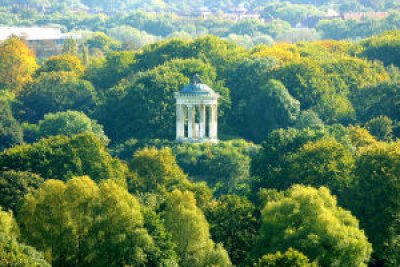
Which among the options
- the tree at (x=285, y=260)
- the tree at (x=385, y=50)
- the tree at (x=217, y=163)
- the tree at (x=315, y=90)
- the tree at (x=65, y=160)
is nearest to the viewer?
the tree at (x=285, y=260)

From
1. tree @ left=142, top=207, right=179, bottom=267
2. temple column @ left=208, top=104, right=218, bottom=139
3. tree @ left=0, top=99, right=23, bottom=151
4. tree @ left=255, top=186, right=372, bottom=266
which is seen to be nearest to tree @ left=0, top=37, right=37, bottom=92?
tree @ left=0, top=99, right=23, bottom=151

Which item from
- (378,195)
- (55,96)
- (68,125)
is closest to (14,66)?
(55,96)

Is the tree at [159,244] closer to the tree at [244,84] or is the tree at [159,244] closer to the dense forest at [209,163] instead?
the dense forest at [209,163]

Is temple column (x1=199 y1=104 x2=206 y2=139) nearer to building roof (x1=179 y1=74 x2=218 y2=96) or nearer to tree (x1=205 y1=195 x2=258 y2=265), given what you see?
building roof (x1=179 y1=74 x2=218 y2=96)

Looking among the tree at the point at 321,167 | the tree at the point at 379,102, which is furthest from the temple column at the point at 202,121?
the tree at the point at 321,167

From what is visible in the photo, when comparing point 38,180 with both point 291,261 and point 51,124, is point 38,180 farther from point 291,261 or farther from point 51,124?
point 51,124

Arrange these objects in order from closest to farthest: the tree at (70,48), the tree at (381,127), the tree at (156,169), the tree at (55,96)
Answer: the tree at (156,169) < the tree at (381,127) < the tree at (55,96) < the tree at (70,48)
